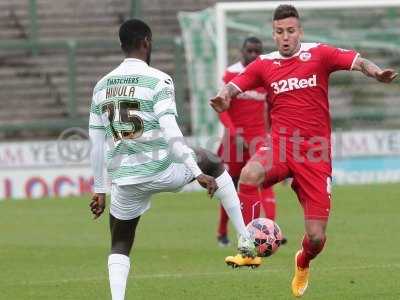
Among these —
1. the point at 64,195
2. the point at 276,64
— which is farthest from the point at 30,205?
the point at 276,64

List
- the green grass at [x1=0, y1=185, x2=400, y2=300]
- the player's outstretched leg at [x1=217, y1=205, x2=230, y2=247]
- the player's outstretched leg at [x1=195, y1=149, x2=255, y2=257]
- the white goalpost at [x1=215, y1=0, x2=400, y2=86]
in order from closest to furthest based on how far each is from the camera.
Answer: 1. the player's outstretched leg at [x1=195, y1=149, x2=255, y2=257]
2. the green grass at [x1=0, y1=185, x2=400, y2=300]
3. the player's outstretched leg at [x1=217, y1=205, x2=230, y2=247]
4. the white goalpost at [x1=215, y1=0, x2=400, y2=86]

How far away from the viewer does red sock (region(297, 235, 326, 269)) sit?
9971 millimetres

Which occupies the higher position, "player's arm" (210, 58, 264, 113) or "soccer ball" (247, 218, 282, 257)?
"player's arm" (210, 58, 264, 113)

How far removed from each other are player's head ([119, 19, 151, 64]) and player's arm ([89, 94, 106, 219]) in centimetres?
52

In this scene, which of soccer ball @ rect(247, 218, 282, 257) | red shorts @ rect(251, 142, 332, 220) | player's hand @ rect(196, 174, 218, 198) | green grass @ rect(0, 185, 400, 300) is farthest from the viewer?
green grass @ rect(0, 185, 400, 300)

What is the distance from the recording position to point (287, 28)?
10.1 meters

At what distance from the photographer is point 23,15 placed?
2991 centimetres

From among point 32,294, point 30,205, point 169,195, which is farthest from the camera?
point 169,195

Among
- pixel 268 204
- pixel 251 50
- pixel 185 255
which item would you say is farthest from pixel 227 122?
pixel 185 255

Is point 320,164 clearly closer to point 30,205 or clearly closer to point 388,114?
point 30,205

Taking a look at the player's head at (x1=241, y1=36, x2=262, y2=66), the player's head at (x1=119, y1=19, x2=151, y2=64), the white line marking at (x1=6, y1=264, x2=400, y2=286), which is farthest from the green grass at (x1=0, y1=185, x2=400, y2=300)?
the player's head at (x1=119, y1=19, x2=151, y2=64)

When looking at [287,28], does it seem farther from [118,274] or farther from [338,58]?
[118,274]

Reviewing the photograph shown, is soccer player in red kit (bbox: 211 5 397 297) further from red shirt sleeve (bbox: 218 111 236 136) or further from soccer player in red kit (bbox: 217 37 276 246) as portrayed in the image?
soccer player in red kit (bbox: 217 37 276 246)

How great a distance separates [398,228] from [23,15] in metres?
15.9
